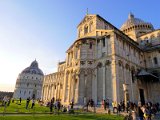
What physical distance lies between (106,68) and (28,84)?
3622 inches

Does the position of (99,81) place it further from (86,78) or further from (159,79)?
(159,79)

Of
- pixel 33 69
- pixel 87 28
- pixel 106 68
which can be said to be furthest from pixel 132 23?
pixel 33 69

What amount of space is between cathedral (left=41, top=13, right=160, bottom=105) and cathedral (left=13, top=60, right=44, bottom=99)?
79248 mm

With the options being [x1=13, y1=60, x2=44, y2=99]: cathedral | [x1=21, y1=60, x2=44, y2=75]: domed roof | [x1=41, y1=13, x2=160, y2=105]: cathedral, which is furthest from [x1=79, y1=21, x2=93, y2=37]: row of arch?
[x1=21, y1=60, x2=44, y2=75]: domed roof

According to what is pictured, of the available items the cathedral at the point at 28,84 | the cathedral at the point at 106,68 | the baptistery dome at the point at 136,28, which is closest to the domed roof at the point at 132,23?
the baptistery dome at the point at 136,28

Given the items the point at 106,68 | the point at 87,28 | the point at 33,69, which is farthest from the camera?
the point at 33,69

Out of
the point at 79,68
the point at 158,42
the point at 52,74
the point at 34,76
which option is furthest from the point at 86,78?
the point at 34,76

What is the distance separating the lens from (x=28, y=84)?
112 meters

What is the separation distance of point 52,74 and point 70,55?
98.1 ft

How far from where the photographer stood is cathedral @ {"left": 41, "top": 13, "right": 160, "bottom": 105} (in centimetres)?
2975

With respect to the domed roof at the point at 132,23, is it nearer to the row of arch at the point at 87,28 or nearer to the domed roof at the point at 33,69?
the row of arch at the point at 87,28

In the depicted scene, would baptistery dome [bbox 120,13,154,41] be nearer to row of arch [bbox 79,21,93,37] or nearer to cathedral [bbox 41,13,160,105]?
cathedral [bbox 41,13,160,105]

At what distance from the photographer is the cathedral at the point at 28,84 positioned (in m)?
109

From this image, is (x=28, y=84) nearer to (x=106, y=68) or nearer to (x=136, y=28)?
(x=136, y=28)
